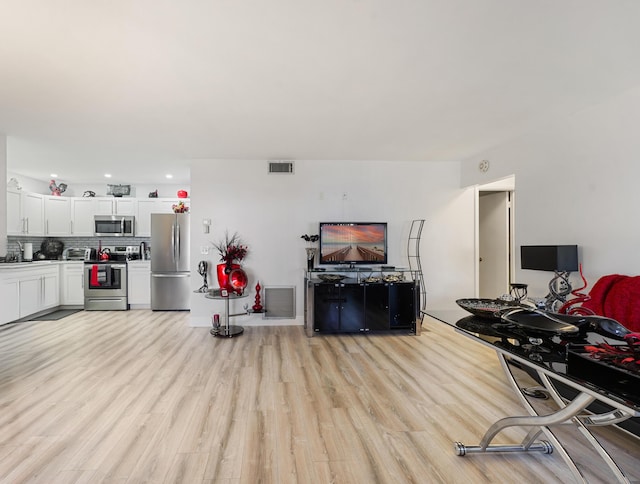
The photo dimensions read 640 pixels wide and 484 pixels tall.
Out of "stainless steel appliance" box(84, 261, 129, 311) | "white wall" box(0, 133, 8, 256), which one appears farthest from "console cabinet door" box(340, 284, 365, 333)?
"stainless steel appliance" box(84, 261, 129, 311)

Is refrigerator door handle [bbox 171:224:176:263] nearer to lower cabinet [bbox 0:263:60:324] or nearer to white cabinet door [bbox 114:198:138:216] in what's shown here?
white cabinet door [bbox 114:198:138:216]

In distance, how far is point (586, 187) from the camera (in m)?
3.18

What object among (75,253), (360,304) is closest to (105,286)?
(75,253)

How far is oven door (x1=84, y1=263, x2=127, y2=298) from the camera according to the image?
6359 mm

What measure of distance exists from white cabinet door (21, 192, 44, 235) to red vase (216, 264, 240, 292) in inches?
158

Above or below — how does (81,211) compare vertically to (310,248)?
above

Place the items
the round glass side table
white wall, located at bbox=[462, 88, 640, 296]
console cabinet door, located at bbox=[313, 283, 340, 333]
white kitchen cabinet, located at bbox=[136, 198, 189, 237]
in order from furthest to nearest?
white kitchen cabinet, located at bbox=[136, 198, 189, 237] < console cabinet door, located at bbox=[313, 283, 340, 333] < the round glass side table < white wall, located at bbox=[462, 88, 640, 296]

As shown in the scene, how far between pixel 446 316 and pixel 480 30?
5.79 ft

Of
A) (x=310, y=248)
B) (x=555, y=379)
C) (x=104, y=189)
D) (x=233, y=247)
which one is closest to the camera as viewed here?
(x=555, y=379)

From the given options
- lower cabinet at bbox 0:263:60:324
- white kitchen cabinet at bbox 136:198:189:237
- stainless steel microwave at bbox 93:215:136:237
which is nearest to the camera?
lower cabinet at bbox 0:263:60:324

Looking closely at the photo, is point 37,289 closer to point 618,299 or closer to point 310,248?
point 310,248

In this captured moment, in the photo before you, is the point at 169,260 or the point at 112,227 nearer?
the point at 169,260

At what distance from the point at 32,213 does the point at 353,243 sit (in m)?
5.88

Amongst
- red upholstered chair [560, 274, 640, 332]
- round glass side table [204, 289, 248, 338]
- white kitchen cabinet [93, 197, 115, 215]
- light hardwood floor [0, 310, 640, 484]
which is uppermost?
white kitchen cabinet [93, 197, 115, 215]
